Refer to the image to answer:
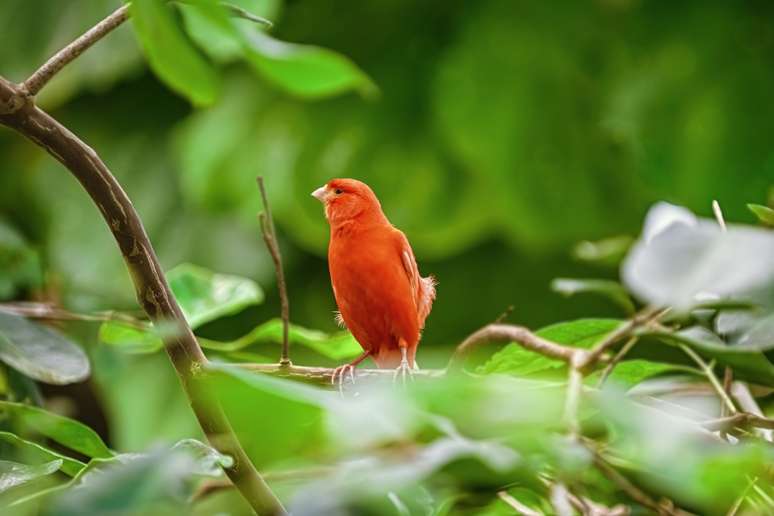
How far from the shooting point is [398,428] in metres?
0.29

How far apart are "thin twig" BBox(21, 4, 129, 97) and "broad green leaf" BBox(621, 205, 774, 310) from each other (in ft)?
0.80

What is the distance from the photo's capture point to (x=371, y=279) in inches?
31.7

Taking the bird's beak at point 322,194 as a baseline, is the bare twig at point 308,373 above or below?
below

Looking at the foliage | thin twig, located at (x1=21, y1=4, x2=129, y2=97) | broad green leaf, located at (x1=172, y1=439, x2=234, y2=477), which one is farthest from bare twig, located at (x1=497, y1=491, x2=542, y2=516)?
the foliage

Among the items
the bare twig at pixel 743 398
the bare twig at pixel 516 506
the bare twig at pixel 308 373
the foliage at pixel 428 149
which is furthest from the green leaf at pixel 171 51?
the foliage at pixel 428 149

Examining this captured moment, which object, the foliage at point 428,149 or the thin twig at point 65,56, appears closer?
the thin twig at point 65,56

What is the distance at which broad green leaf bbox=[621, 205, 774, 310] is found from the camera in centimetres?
34

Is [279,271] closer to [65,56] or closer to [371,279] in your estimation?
[65,56]

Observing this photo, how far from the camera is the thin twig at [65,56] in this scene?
46cm

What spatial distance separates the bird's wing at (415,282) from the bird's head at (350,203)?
1.2 inches

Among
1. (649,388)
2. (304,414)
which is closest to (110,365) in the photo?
(649,388)

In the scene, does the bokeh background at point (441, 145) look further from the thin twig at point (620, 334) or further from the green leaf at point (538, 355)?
the thin twig at point (620, 334)

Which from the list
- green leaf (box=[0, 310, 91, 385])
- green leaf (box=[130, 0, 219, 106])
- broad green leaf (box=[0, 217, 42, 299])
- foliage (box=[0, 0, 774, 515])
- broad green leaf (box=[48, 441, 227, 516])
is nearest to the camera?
broad green leaf (box=[48, 441, 227, 516])

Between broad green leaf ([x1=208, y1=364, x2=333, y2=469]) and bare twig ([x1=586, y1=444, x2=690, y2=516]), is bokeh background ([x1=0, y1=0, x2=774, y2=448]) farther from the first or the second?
broad green leaf ([x1=208, y1=364, x2=333, y2=469])
